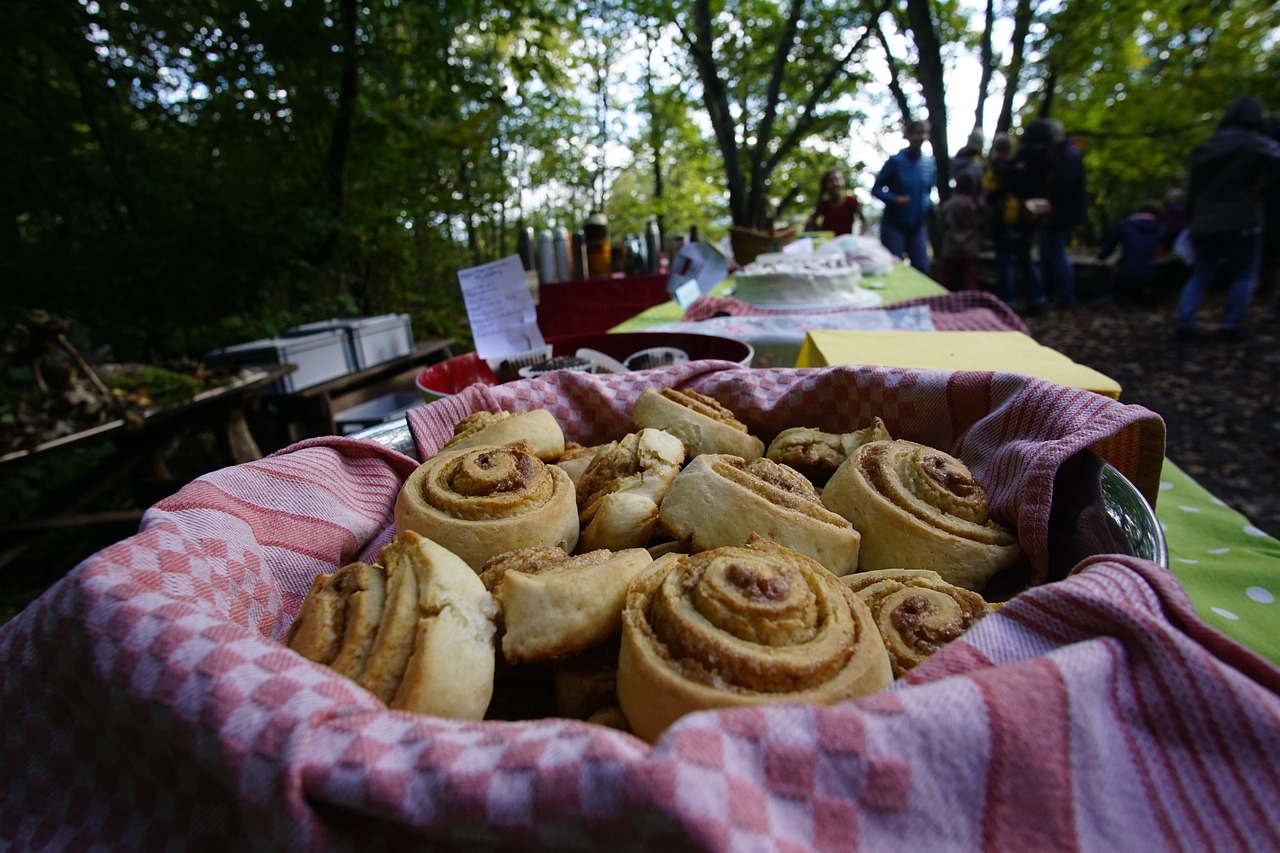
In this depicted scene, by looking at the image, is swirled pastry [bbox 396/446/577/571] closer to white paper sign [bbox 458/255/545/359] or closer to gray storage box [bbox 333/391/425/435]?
white paper sign [bbox 458/255/545/359]

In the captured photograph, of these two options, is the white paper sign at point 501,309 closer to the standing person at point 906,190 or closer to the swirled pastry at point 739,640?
the swirled pastry at point 739,640

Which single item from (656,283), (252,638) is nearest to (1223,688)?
(252,638)

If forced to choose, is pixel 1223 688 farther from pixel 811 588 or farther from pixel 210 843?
pixel 210 843

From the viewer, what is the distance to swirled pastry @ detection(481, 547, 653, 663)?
87 centimetres

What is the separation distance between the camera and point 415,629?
2.78 feet

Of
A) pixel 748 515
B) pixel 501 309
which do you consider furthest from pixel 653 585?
pixel 501 309

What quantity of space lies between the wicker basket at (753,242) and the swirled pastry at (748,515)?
563cm

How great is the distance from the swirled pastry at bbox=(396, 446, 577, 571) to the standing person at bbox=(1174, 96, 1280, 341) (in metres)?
9.77

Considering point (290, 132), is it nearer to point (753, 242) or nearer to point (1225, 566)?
point (753, 242)

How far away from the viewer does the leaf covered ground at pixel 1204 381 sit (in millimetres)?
4418

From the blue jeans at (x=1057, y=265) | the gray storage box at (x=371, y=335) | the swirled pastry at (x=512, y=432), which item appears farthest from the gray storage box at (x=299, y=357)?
the blue jeans at (x=1057, y=265)

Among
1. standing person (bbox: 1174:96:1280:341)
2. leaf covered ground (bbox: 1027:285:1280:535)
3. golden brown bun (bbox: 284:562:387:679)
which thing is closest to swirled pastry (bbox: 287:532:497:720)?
golden brown bun (bbox: 284:562:387:679)

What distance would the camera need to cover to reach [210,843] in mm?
704

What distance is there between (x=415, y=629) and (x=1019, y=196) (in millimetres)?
10766
